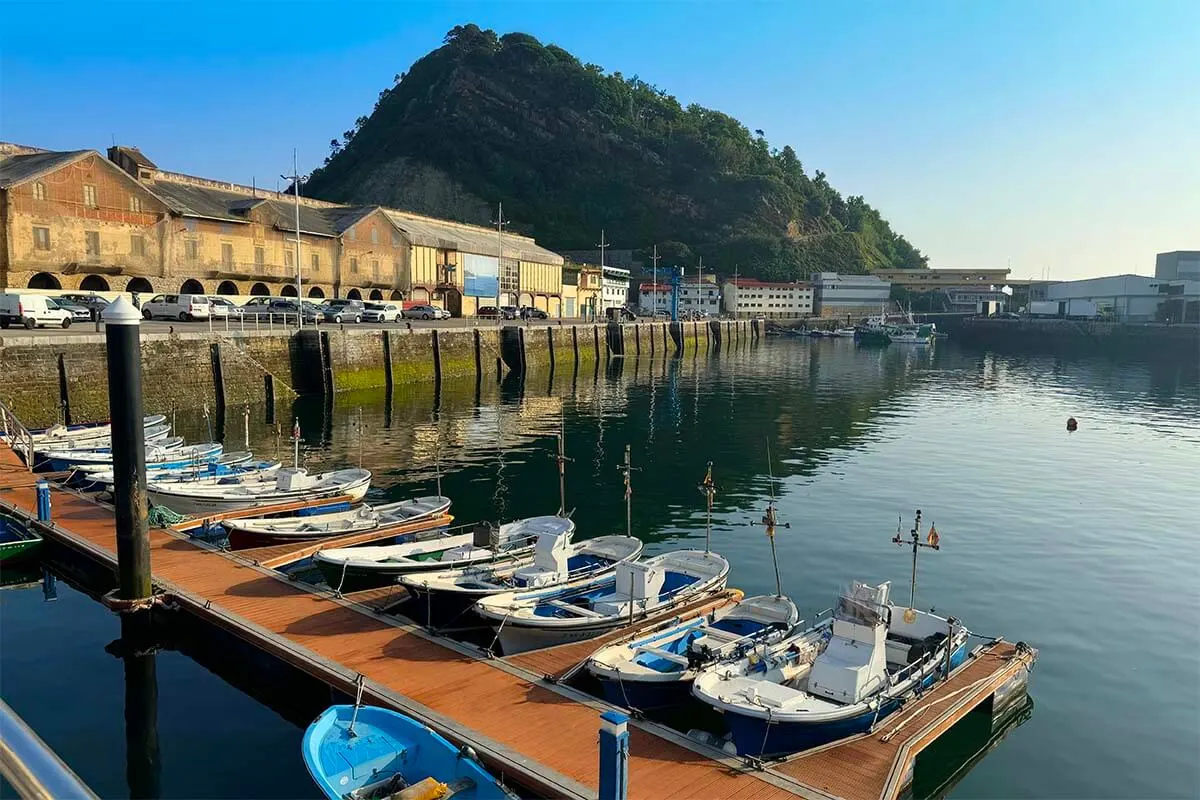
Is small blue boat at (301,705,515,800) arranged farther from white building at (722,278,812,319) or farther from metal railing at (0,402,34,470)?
white building at (722,278,812,319)

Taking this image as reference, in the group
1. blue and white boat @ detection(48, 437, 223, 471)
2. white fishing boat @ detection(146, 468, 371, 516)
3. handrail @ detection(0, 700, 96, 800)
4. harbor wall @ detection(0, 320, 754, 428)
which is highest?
handrail @ detection(0, 700, 96, 800)

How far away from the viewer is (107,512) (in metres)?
25.5

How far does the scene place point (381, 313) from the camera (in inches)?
2815

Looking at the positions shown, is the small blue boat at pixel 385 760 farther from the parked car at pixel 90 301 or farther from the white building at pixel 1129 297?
the white building at pixel 1129 297

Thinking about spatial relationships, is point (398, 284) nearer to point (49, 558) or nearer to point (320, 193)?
point (49, 558)

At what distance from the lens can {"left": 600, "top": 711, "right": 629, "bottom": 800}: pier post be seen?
10.3 meters

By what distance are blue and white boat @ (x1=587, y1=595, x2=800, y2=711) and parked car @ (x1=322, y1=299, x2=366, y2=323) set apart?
56.3 meters

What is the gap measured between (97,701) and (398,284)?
75.4 meters

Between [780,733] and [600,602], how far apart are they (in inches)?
245

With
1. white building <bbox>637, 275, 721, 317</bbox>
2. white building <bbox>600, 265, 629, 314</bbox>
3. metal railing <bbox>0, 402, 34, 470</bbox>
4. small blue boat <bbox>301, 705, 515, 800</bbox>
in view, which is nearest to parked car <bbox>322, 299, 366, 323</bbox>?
metal railing <bbox>0, 402, 34, 470</bbox>

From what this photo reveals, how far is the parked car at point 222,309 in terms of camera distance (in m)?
60.6

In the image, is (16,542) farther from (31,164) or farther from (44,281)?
(31,164)

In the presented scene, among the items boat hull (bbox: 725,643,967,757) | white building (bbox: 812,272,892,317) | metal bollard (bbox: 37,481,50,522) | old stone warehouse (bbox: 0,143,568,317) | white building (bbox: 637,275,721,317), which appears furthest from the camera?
white building (bbox: 812,272,892,317)

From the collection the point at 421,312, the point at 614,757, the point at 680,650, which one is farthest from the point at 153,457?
the point at 421,312
